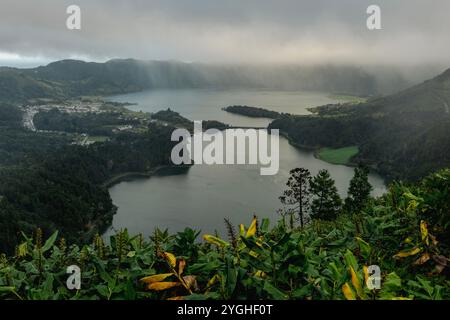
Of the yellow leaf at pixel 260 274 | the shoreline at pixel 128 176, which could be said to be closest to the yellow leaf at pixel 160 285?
the yellow leaf at pixel 260 274

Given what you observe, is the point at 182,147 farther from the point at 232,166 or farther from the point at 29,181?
the point at 29,181

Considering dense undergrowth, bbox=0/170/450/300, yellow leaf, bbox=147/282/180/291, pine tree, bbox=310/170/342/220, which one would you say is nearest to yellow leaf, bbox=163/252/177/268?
dense undergrowth, bbox=0/170/450/300

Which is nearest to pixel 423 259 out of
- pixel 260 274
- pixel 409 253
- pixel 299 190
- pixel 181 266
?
pixel 409 253

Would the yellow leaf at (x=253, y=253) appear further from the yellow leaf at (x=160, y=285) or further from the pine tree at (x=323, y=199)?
the pine tree at (x=323, y=199)

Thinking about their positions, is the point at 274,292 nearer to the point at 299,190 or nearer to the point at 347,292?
the point at 347,292

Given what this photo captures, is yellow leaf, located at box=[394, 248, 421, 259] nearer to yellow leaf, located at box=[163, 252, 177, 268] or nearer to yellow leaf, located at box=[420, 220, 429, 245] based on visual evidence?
yellow leaf, located at box=[420, 220, 429, 245]
